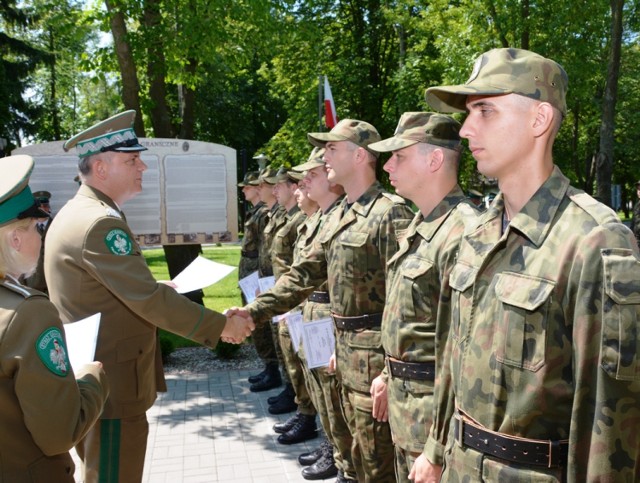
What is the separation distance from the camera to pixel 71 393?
2010mm

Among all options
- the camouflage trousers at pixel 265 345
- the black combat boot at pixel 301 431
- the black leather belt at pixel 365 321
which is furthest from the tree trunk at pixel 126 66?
the black leather belt at pixel 365 321

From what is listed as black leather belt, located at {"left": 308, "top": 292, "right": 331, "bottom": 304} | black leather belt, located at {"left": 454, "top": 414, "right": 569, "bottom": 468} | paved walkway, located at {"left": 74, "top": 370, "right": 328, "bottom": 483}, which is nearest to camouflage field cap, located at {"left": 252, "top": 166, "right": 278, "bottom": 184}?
paved walkway, located at {"left": 74, "top": 370, "right": 328, "bottom": 483}

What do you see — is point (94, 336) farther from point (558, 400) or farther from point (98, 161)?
point (558, 400)

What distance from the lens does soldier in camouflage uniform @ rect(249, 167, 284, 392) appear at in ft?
23.8

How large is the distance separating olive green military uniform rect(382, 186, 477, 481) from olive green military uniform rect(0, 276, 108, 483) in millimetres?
1518

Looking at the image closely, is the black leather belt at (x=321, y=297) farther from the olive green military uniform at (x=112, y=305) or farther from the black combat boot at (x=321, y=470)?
the olive green military uniform at (x=112, y=305)

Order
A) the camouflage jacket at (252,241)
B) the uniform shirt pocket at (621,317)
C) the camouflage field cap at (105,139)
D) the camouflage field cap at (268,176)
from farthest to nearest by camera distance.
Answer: the camouflage jacket at (252,241)
the camouflage field cap at (268,176)
the camouflage field cap at (105,139)
the uniform shirt pocket at (621,317)

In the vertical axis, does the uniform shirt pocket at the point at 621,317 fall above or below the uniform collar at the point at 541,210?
below

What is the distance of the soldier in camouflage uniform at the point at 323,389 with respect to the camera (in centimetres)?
425

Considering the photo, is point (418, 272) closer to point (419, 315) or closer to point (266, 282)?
point (419, 315)

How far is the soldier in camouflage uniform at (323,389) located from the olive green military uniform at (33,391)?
7.52 ft

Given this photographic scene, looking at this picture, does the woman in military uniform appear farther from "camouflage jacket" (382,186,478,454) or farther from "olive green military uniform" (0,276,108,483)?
"camouflage jacket" (382,186,478,454)

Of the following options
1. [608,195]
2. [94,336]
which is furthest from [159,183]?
[608,195]

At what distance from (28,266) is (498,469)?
5.62ft
